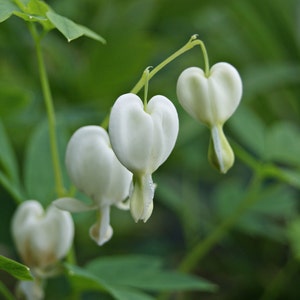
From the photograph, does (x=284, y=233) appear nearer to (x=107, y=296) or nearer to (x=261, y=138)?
(x=261, y=138)

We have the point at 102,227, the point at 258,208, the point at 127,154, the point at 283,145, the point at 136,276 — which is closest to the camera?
the point at 127,154

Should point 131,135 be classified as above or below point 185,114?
above

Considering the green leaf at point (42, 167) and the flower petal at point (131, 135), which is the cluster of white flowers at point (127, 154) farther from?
the green leaf at point (42, 167)

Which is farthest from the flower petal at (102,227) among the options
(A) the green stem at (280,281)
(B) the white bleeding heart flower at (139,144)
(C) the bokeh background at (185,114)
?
(A) the green stem at (280,281)

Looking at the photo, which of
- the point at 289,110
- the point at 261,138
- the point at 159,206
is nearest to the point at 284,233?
the point at 261,138

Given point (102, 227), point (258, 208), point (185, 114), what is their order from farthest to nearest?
point (185, 114), point (258, 208), point (102, 227)

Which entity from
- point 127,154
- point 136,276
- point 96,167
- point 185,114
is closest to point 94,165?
point 96,167

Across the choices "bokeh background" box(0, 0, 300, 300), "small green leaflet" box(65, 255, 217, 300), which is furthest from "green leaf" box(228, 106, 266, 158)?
"small green leaflet" box(65, 255, 217, 300)

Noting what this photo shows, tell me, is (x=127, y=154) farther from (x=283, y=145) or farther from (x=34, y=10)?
(x=283, y=145)
